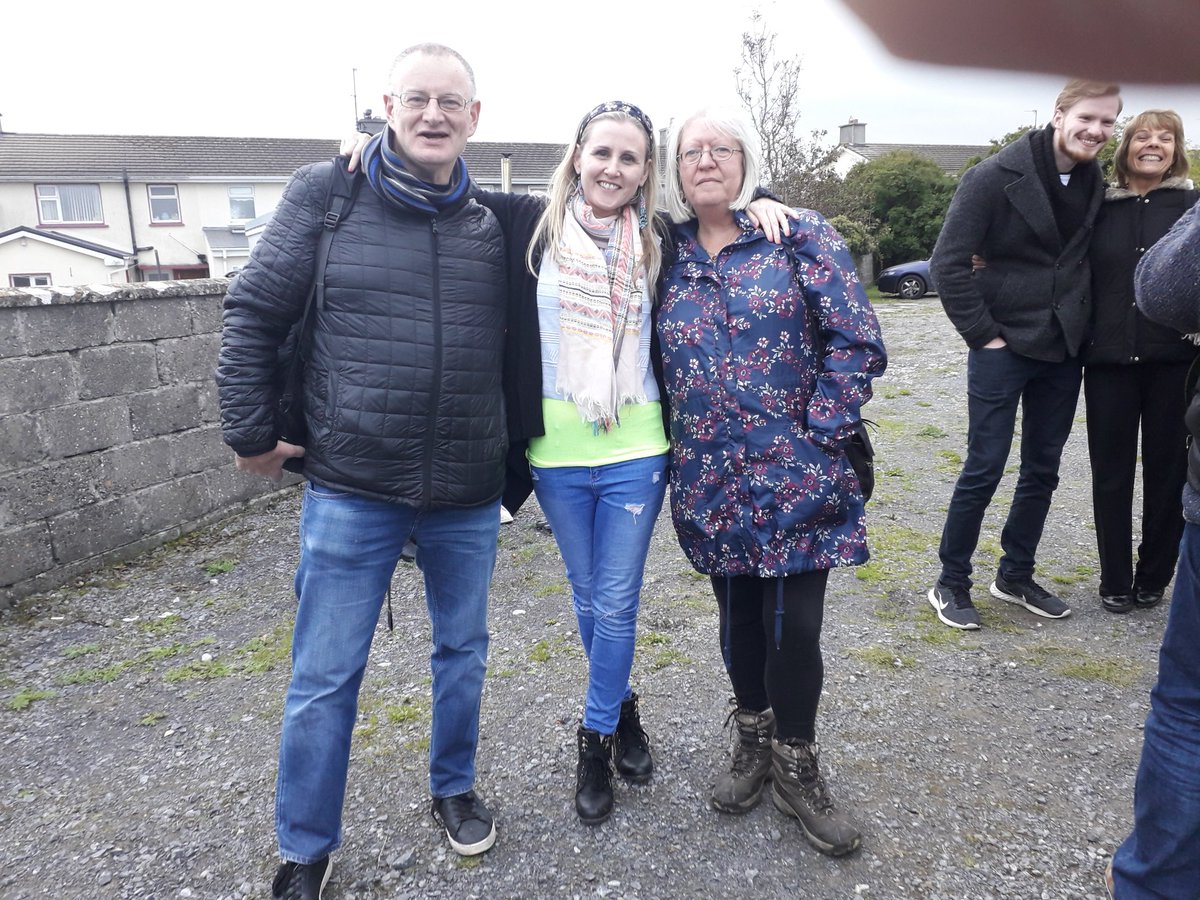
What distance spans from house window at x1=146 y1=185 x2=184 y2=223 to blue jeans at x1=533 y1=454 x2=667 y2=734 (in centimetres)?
3994

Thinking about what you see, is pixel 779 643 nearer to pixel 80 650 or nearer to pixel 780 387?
pixel 780 387

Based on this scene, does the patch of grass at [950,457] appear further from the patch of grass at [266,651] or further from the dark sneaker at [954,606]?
the patch of grass at [266,651]

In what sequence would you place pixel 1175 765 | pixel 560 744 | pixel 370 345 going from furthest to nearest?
pixel 560 744, pixel 370 345, pixel 1175 765

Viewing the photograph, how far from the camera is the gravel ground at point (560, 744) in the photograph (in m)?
2.33

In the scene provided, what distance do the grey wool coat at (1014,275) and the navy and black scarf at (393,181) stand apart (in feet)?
7.29

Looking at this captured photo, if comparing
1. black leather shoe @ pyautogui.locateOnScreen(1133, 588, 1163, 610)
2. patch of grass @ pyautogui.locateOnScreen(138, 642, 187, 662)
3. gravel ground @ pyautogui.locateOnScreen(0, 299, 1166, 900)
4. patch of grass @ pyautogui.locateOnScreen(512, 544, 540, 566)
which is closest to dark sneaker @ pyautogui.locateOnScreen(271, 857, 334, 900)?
gravel ground @ pyautogui.locateOnScreen(0, 299, 1166, 900)

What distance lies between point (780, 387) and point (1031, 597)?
2265mm

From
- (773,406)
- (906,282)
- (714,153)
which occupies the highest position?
(714,153)

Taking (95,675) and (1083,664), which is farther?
(95,675)

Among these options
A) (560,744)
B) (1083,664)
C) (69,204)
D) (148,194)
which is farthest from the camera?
(148,194)

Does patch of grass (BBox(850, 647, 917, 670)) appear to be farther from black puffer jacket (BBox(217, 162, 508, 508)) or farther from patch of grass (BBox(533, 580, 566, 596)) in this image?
black puffer jacket (BBox(217, 162, 508, 508))

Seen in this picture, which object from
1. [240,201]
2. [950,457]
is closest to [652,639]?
[950,457]

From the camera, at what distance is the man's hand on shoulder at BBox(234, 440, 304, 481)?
216 cm

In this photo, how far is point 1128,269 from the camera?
3549mm
